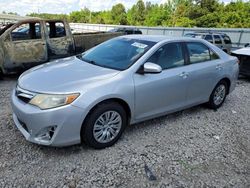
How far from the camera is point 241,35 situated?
68.1 feet

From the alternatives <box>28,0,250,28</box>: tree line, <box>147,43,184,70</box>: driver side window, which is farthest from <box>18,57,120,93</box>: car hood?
<box>28,0,250,28</box>: tree line

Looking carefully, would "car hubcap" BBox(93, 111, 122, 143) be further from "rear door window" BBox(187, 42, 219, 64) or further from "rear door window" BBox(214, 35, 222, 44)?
"rear door window" BBox(214, 35, 222, 44)

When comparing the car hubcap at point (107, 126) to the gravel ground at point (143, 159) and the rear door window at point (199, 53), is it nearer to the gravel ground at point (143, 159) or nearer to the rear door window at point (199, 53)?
the gravel ground at point (143, 159)

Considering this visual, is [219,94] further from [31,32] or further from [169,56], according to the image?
[31,32]

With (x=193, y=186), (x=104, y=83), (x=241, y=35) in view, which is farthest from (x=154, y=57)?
(x=241, y=35)

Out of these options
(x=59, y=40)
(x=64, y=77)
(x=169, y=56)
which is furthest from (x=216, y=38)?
(x=64, y=77)

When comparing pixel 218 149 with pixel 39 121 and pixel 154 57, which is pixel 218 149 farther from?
pixel 39 121

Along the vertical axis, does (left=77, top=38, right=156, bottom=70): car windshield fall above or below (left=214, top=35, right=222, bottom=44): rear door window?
above

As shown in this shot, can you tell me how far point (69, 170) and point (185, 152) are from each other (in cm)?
165

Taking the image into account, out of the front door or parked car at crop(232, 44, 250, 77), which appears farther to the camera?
parked car at crop(232, 44, 250, 77)

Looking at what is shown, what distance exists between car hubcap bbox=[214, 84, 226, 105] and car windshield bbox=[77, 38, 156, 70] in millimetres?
2008

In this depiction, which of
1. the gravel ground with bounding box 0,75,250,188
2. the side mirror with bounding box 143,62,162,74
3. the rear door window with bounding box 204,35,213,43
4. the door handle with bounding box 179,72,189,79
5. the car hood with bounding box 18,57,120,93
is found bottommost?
the gravel ground with bounding box 0,75,250,188

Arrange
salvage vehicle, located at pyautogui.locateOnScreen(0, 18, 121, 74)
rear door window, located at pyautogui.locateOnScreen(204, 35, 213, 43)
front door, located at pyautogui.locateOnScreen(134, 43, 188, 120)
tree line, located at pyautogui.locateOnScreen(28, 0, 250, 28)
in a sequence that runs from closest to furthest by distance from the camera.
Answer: front door, located at pyautogui.locateOnScreen(134, 43, 188, 120)
salvage vehicle, located at pyautogui.locateOnScreen(0, 18, 121, 74)
rear door window, located at pyautogui.locateOnScreen(204, 35, 213, 43)
tree line, located at pyautogui.locateOnScreen(28, 0, 250, 28)

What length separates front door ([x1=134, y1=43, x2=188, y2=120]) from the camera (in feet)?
12.3
